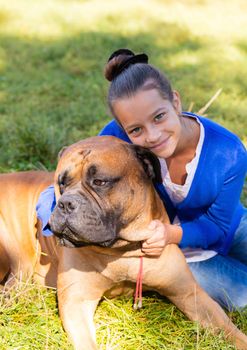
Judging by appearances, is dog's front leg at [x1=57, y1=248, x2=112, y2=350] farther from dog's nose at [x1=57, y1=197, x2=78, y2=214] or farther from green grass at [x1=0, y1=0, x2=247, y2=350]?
dog's nose at [x1=57, y1=197, x2=78, y2=214]

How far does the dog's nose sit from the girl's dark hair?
736 mm

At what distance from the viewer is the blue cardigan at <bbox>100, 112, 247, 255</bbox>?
128 inches

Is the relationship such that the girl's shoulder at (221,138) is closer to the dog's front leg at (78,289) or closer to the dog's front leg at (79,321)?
the dog's front leg at (78,289)

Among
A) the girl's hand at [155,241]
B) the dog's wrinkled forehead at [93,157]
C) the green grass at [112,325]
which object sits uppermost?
the dog's wrinkled forehead at [93,157]

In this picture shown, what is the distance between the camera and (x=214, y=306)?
9.92 ft

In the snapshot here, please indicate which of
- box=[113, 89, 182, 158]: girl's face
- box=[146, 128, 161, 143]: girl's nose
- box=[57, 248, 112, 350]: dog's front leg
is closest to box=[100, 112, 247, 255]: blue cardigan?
box=[113, 89, 182, 158]: girl's face

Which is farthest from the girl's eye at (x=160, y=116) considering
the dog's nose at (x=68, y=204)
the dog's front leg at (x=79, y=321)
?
the dog's front leg at (x=79, y=321)

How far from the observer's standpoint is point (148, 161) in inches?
115

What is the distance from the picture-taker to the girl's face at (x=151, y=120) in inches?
118

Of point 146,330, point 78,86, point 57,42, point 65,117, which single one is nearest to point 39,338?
point 146,330

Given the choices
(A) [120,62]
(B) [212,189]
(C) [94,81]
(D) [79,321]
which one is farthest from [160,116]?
(C) [94,81]

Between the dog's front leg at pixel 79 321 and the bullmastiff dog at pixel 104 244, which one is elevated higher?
the bullmastiff dog at pixel 104 244

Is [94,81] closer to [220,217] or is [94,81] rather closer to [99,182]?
[220,217]

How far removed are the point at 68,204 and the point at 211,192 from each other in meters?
1.00
